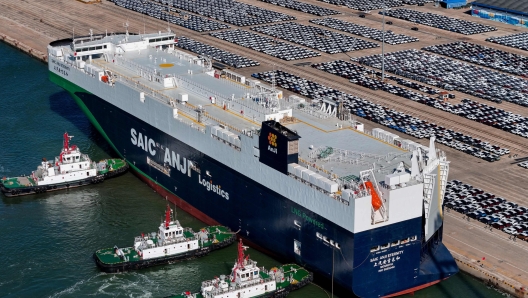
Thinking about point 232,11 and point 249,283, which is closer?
point 249,283

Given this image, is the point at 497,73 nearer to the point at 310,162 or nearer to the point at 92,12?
the point at 310,162

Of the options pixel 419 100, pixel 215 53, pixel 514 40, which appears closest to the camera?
pixel 419 100

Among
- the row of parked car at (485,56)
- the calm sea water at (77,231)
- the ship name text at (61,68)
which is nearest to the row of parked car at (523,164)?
the calm sea water at (77,231)

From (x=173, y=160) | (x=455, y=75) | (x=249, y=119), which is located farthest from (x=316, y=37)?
A: (x=249, y=119)

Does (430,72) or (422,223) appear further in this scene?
(430,72)

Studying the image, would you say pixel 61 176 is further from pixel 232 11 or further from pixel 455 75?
pixel 232 11

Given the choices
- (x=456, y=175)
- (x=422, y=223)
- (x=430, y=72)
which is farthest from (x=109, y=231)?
(x=430, y=72)
